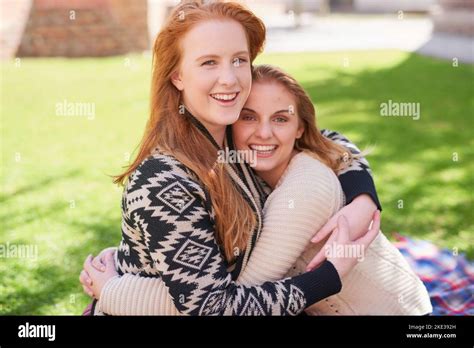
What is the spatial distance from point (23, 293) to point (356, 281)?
2.02 metres

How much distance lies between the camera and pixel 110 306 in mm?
2547

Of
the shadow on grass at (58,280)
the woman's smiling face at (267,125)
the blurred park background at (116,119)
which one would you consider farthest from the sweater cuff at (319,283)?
the shadow on grass at (58,280)

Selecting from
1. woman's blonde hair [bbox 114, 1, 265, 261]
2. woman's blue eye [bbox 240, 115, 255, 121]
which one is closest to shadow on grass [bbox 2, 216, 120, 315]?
woman's blonde hair [bbox 114, 1, 265, 261]

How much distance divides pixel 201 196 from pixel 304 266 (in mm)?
545

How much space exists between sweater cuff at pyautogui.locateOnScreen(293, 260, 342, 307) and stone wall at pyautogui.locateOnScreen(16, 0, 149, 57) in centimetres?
1148

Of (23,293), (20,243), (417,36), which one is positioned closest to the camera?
(23,293)

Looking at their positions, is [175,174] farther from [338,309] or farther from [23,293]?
[23,293]

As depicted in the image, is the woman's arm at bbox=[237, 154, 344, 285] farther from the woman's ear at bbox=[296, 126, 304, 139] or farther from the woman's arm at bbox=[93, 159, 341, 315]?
the woman's ear at bbox=[296, 126, 304, 139]

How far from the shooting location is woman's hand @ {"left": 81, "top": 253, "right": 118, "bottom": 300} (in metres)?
2.67

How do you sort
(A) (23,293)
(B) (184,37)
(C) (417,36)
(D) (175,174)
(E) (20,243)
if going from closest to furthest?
1. (D) (175,174)
2. (B) (184,37)
3. (A) (23,293)
4. (E) (20,243)
5. (C) (417,36)

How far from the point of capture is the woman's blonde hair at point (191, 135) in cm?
245

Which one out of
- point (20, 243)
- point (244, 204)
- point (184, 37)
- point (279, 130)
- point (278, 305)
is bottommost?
point (20, 243)

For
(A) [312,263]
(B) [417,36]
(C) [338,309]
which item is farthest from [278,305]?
(B) [417,36]

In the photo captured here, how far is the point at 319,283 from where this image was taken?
2447 mm
